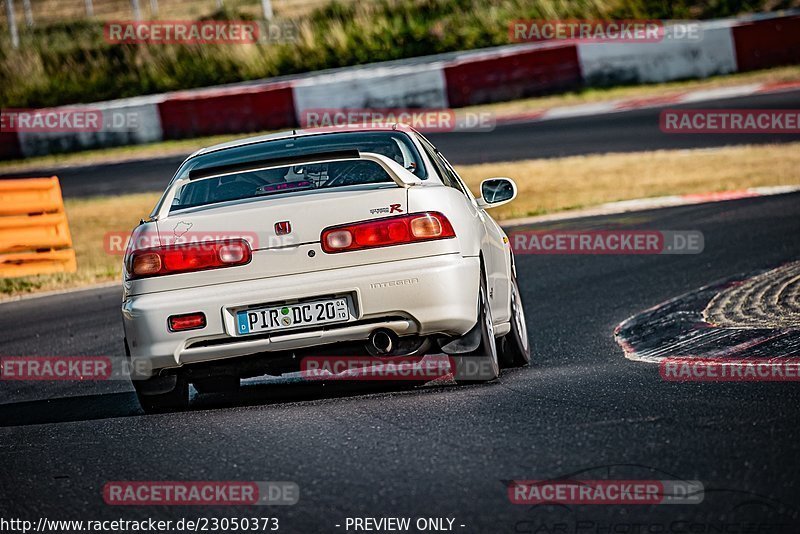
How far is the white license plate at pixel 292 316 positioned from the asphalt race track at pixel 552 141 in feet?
45.6

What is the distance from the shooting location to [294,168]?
6.81 meters

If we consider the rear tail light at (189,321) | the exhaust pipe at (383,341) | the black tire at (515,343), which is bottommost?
the black tire at (515,343)

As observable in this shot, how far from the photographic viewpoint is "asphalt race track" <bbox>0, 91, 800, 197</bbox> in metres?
19.8

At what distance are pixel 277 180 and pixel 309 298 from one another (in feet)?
3.47

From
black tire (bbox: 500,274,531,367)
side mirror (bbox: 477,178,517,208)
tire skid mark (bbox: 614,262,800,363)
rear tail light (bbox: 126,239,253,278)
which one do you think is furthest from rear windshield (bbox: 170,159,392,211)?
tire skid mark (bbox: 614,262,800,363)

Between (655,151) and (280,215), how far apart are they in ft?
45.3

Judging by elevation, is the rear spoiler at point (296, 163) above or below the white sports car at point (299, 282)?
above

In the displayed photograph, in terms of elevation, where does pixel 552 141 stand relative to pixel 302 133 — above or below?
below

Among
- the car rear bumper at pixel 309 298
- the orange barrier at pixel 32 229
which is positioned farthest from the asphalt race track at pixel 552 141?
the car rear bumper at pixel 309 298

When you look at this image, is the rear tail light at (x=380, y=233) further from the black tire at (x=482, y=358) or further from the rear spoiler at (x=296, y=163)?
the black tire at (x=482, y=358)

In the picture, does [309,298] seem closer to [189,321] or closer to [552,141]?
[189,321]

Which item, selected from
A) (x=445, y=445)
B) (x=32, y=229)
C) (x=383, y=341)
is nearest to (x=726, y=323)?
(x=383, y=341)

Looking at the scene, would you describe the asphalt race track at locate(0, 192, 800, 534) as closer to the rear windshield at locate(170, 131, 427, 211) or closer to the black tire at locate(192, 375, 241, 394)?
the black tire at locate(192, 375, 241, 394)

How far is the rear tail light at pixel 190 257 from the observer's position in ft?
19.5
